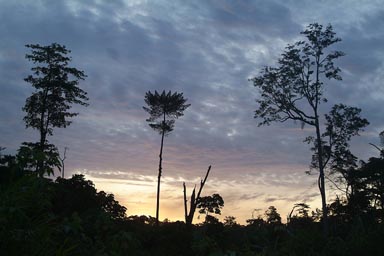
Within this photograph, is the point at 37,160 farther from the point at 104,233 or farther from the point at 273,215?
the point at 273,215

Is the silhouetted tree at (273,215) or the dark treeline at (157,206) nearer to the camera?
the dark treeline at (157,206)

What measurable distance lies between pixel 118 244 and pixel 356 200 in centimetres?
4211

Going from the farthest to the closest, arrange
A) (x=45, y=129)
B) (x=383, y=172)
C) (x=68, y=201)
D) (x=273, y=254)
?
(x=383, y=172)
(x=45, y=129)
(x=68, y=201)
(x=273, y=254)

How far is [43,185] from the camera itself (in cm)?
304

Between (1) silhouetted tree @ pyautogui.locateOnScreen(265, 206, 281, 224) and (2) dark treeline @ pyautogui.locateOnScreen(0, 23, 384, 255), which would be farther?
(1) silhouetted tree @ pyautogui.locateOnScreen(265, 206, 281, 224)

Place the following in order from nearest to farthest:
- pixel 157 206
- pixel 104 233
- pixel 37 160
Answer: pixel 37 160
pixel 104 233
pixel 157 206

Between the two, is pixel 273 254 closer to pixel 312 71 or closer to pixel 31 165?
pixel 31 165

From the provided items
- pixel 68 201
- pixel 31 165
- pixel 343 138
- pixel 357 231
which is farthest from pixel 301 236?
pixel 343 138

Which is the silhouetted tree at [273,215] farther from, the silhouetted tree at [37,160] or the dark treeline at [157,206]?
the silhouetted tree at [37,160]

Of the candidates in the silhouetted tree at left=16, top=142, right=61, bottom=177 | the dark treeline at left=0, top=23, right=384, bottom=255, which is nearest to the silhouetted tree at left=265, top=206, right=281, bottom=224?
the dark treeline at left=0, top=23, right=384, bottom=255

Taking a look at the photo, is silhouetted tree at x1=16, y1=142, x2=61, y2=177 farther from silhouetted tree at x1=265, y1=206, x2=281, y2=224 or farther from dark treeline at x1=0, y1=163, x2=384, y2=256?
silhouetted tree at x1=265, y1=206, x2=281, y2=224

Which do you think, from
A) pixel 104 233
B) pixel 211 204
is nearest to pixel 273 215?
pixel 211 204

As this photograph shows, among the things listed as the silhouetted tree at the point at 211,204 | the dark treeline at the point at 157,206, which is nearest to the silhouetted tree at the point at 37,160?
the dark treeline at the point at 157,206

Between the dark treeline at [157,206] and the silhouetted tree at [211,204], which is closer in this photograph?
the dark treeline at [157,206]
